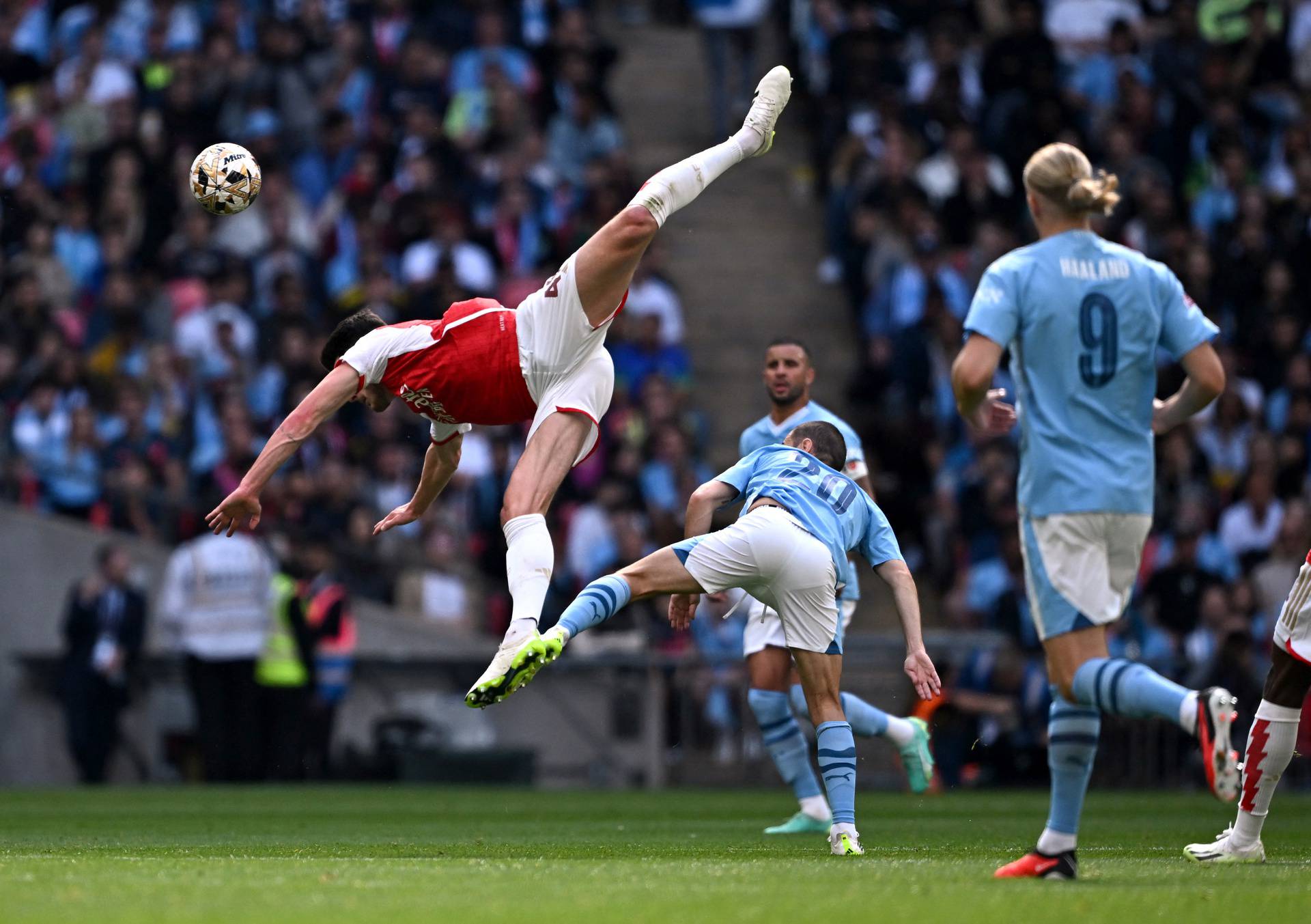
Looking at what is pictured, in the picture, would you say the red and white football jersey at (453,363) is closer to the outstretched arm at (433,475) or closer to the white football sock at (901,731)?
the outstretched arm at (433,475)

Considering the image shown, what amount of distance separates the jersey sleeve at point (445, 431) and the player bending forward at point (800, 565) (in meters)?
1.23

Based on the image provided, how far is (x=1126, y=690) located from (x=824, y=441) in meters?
3.20

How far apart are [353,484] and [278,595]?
1395 mm

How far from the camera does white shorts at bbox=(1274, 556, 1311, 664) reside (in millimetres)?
8594

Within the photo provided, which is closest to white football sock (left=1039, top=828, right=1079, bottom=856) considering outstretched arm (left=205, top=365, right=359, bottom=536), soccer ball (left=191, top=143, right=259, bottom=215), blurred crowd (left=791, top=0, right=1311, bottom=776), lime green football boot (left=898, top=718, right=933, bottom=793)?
lime green football boot (left=898, top=718, right=933, bottom=793)

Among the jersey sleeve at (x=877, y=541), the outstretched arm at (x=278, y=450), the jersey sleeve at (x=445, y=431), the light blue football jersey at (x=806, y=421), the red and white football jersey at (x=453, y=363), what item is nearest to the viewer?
the outstretched arm at (x=278, y=450)

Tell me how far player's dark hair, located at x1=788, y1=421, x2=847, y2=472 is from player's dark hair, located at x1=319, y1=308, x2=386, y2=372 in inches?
81.6

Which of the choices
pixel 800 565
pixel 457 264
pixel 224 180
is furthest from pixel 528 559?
pixel 457 264

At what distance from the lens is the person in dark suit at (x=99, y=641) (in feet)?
61.0

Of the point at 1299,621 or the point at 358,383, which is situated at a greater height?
the point at 358,383

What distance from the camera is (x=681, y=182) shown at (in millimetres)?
9867

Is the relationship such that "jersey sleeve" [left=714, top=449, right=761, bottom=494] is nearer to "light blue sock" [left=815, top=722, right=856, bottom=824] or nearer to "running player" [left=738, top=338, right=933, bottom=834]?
"light blue sock" [left=815, top=722, right=856, bottom=824]

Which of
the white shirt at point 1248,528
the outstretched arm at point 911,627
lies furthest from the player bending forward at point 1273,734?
the white shirt at point 1248,528

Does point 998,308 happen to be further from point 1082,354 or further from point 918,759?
point 918,759
